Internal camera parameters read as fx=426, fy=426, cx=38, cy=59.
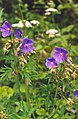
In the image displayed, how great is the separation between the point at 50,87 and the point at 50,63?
0.19 meters

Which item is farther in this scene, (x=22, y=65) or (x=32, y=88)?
(x=32, y=88)

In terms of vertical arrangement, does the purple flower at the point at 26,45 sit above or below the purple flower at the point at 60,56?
above

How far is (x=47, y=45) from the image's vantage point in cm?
459

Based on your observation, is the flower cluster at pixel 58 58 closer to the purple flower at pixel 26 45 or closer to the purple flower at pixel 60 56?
the purple flower at pixel 60 56

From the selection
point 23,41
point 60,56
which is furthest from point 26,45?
point 60,56

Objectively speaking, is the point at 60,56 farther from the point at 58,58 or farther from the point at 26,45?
the point at 26,45

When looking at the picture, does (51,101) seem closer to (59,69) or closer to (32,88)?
(59,69)

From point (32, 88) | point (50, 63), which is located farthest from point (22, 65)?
point (32, 88)

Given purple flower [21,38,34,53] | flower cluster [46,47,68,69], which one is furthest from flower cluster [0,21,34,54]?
flower cluster [46,47,68,69]

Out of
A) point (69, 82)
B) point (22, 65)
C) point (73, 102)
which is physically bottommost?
point (73, 102)

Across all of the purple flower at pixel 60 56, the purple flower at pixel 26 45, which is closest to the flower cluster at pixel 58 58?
the purple flower at pixel 60 56

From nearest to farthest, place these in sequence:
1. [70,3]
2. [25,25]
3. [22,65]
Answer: [22,65], [25,25], [70,3]

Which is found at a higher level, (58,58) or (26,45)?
(26,45)

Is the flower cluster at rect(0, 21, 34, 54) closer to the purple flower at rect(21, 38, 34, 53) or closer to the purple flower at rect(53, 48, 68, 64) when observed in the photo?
the purple flower at rect(21, 38, 34, 53)
